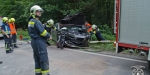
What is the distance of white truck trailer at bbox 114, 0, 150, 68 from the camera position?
5373mm

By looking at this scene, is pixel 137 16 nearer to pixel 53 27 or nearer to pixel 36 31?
pixel 36 31

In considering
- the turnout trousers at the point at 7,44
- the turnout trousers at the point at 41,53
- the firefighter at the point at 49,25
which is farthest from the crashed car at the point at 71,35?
the turnout trousers at the point at 41,53

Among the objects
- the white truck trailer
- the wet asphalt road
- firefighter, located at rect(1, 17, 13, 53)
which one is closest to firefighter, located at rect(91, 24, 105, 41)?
the wet asphalt road

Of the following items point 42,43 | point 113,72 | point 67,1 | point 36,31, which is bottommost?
point 113,72

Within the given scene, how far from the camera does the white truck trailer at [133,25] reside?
5.37 metres

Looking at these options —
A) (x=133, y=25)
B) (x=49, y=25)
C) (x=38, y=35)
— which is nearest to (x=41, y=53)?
(x=38, y=35)

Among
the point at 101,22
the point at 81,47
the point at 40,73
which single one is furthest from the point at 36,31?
the point at 101,22

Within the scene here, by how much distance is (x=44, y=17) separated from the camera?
17156mm

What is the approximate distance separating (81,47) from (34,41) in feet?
18.9

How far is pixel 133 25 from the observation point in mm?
5742

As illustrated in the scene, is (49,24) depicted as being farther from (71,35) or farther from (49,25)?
(71,35)

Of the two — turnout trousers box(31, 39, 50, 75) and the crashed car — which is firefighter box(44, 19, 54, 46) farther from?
turnout trousers box(31, 39, 50, 75)

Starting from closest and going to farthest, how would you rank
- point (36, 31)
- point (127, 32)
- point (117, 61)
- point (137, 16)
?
1. point (36, 31)
2. point (137, 16)
3. point (127, 32)
4. point (117, 61)

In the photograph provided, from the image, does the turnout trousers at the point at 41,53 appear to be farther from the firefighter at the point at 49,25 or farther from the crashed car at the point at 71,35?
the firefighter at the point at 49,25
